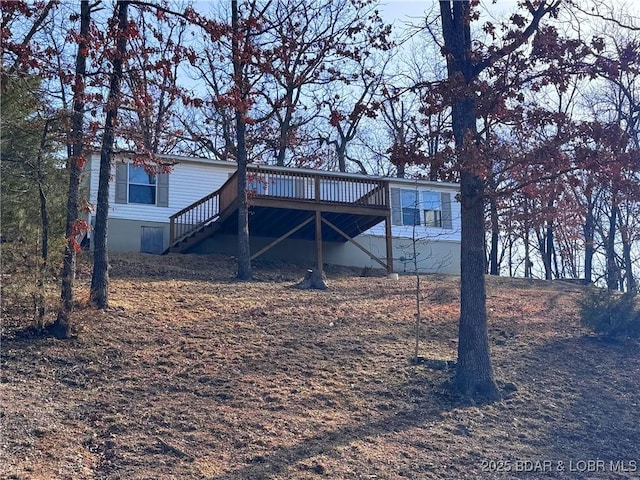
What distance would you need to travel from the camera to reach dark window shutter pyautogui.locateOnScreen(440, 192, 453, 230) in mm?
26766

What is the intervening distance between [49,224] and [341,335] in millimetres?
5186

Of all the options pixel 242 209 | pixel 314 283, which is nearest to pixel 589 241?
pixel 314 283

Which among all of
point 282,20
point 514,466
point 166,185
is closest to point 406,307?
point 514,466

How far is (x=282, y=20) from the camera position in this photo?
754 inches

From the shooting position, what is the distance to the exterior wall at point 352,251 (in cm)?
2316

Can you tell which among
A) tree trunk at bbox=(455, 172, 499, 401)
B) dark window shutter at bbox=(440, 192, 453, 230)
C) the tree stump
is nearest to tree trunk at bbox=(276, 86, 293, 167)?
dark window shutter at bbox=(440, 192, 453, 230)

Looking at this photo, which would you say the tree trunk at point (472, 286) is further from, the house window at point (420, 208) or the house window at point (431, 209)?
the house window at point (431, 209)

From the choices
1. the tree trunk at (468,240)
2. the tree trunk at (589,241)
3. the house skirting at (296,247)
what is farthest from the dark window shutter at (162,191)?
the tree trunk at (589,241)

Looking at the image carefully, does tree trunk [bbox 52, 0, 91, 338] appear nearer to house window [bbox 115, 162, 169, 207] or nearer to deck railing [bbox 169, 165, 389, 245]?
deck railing [bbox 169, 165, 389, 245]

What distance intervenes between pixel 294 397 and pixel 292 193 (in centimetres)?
1313

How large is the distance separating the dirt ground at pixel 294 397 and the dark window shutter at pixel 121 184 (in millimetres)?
7877

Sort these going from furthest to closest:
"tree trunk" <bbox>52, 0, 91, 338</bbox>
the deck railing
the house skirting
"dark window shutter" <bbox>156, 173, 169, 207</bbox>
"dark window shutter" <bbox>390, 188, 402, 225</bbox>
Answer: "dark window shutter" <bbox>390, 188, 402, 225</bbox>, "dark window shutter" <bbox>156, 173, 169, 207</bbox>, the house skirting, the deck railing, "tree trunk" <bbox>52, 0, 91, 338</bbox>

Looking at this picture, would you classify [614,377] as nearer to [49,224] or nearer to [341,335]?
[341,335]

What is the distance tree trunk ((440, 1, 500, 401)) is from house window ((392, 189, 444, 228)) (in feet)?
47.7
